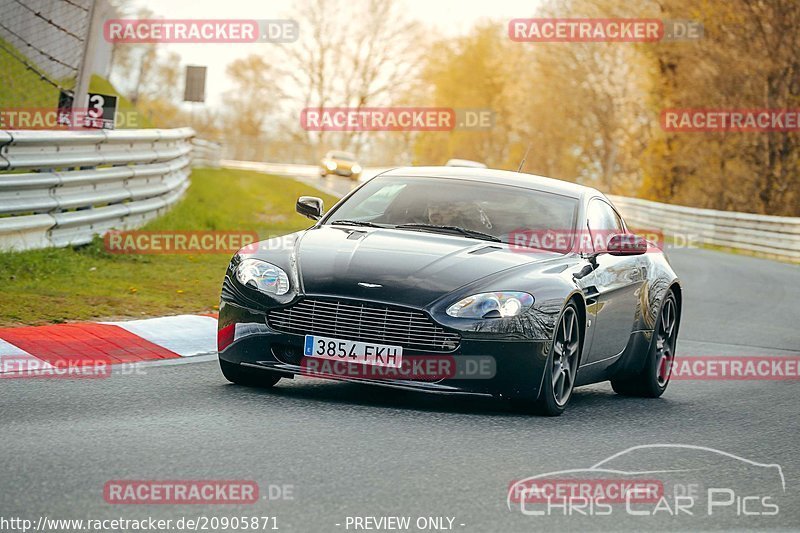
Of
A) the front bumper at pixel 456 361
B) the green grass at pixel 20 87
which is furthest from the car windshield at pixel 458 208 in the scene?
the green grass at pixel 20 87

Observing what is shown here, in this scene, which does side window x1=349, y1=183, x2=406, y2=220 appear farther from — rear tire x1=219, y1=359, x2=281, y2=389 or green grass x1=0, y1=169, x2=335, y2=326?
green grass x1=0, y1=169, x2=335, y2=326

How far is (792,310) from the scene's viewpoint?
18.6m

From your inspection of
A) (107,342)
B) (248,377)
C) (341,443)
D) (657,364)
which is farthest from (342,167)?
(341,443)

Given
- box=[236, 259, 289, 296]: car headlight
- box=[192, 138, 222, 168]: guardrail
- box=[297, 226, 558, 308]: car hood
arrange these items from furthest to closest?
box=[192, 138, 222, 168]: guardrail
box=[236, 259, 289, 296]: car headlight
box=[297, 226, 558, 308]: car hood

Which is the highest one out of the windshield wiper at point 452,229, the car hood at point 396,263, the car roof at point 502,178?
the car roof at point 502,178

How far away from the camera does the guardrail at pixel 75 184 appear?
12.7 m

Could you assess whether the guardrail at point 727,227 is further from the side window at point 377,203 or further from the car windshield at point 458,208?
the side window at point 377,203

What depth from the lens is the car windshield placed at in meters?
8.90

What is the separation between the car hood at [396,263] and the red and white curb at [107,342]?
5.36ft

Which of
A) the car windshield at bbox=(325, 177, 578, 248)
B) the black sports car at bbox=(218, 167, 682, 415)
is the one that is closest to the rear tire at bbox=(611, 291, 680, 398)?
the black sports car at bbox=(218, 167, 682, 415)

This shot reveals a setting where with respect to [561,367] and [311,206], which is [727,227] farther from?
[561,367]

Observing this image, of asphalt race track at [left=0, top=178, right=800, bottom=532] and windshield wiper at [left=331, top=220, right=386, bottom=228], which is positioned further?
windshield wiper at [left=331, top=220, right=386, bottom=228]

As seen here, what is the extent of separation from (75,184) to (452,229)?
21.3 ft

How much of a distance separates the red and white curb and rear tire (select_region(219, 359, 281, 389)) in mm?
1036
